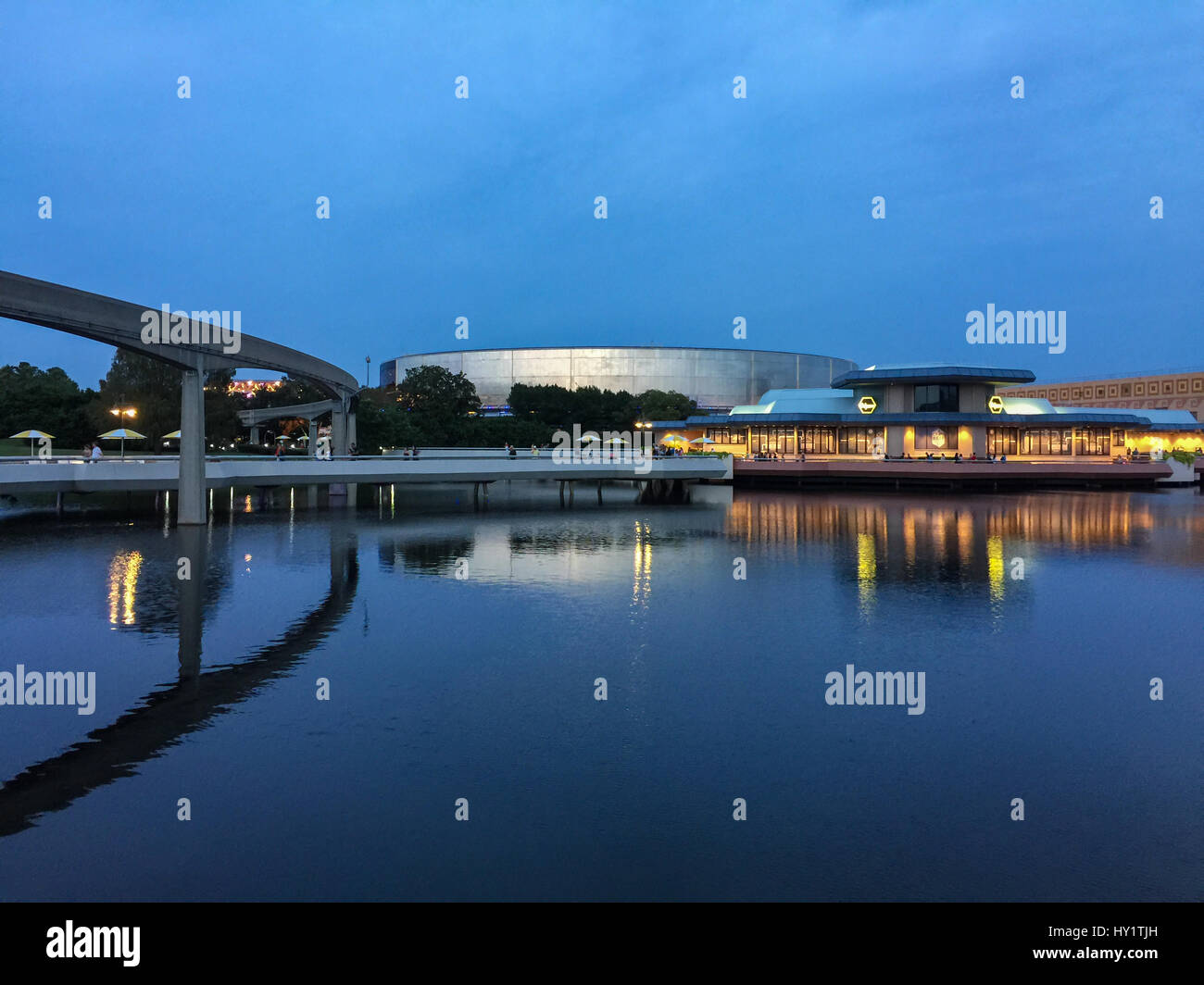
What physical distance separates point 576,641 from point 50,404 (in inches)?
3008

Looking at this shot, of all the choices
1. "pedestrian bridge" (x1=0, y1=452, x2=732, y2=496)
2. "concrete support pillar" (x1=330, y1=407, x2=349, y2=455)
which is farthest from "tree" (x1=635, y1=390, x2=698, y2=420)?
"concrete support pillar" (x1=330, y1=407, x2=349, y2=455)

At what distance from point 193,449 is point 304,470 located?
957 centimetres

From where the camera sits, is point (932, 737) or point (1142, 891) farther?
point (932, 737)

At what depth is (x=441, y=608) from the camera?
19.1m

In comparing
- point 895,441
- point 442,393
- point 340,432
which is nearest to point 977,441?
point 895,441

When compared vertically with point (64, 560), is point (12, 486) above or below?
above

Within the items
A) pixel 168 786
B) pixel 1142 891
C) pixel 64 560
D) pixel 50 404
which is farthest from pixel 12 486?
pixel 50 404

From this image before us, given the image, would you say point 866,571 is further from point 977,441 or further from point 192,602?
point 977,441

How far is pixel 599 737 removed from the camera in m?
10.9

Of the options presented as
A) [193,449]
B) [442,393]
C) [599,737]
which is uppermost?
[442,393]
